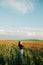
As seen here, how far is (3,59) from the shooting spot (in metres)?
12.6

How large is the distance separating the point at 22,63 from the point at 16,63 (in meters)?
0.51

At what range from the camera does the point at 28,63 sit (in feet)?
36.9

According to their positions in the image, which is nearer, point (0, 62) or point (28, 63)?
point (28, 63)

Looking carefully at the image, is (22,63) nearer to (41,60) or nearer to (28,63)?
(28,63)

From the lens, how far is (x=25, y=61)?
1151 cm

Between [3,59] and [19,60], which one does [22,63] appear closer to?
[19,60]

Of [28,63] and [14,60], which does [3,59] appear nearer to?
[14,60]

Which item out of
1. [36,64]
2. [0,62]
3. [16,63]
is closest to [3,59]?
[0,62]

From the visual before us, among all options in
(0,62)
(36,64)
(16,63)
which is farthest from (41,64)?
(0,62)

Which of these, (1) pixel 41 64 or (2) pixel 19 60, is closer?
(1) pixel 41 64

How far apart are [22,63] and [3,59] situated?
5.83ft

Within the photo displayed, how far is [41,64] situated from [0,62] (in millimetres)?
2369

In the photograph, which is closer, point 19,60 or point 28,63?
point 28,63

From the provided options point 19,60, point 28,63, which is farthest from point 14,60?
point 28,63
